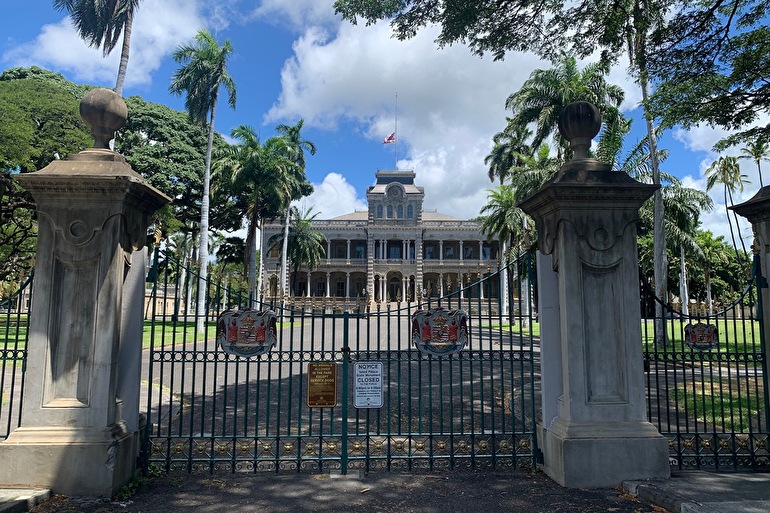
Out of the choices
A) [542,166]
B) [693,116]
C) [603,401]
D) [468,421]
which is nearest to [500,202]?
[542,166]

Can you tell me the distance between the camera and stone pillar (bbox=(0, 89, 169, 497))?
15.4 feet

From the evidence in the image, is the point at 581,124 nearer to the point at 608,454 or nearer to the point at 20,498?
the point at 608,454

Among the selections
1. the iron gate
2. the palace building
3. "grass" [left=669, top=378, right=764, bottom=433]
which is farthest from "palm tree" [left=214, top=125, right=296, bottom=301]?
the palace building

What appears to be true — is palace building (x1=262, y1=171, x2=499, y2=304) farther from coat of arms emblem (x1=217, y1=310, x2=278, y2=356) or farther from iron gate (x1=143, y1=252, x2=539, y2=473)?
coat of arms emblem (x1=217, y1=310, x2=278, y2=356)

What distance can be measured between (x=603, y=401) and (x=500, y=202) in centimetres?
2768

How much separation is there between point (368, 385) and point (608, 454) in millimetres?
2459

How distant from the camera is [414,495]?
4793 millimetres

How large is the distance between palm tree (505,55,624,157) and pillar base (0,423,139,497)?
70.3ft

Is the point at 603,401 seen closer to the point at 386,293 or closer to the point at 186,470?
the point at 186,470

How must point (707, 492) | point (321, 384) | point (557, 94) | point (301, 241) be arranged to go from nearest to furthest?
point (707, 492) → point (321, 384) → point (557, 94) → point (301, 241)

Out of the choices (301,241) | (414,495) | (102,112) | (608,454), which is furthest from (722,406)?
(301,241)

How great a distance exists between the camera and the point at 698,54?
30.3ft

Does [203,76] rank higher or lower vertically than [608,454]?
higher

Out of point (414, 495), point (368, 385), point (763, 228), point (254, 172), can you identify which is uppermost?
point (254, 172)
